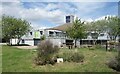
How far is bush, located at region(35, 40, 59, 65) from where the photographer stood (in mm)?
14133

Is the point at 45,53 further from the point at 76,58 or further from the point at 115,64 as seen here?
the point at 115,64

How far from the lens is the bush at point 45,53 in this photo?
14.1m

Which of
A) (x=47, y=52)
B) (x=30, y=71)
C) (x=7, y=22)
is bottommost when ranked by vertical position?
(x=30, y=71)

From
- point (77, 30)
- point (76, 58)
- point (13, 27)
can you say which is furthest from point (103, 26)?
point (76, 58)

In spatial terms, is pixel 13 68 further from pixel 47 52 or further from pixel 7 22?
pixel 7 22

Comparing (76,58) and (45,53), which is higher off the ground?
(45,53)

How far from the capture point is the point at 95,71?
12312 millimetres

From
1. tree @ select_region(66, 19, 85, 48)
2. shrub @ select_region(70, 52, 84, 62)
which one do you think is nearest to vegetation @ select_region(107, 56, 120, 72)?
shrub @ select_region(70, 52, 84, 62)

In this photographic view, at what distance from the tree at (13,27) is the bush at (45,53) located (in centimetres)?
3104

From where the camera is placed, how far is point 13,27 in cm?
4444

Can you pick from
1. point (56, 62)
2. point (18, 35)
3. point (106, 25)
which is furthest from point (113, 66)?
point (106, 25)

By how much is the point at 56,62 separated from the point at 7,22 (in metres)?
33.3

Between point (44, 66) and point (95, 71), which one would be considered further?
point (44, 66)

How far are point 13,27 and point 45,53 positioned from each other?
3167 centimetres
